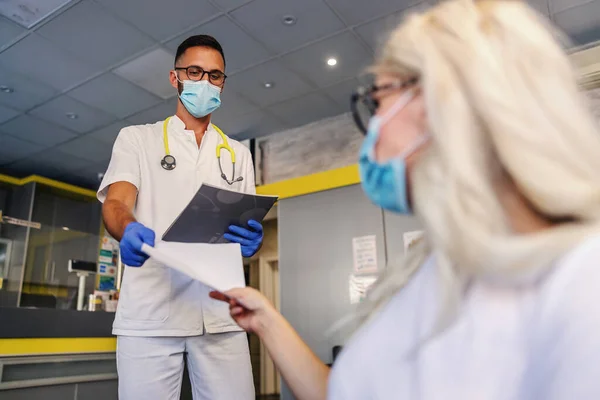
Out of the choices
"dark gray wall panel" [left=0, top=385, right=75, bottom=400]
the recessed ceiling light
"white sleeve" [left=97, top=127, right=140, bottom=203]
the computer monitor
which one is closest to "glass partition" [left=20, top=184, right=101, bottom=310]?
the computer monitor

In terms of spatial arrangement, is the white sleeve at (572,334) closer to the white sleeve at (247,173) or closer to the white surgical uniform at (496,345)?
the white surgical uniform at (496,345)

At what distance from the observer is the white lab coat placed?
133 centimetres

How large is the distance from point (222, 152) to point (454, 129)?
1112mm

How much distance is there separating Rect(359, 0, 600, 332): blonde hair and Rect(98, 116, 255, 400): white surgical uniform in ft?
3.00

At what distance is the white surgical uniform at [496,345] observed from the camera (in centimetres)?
45

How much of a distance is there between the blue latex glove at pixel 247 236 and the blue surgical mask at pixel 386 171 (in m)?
0.60

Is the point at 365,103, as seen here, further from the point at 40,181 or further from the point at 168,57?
the point at 40,181

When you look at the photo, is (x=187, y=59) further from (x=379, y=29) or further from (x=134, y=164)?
(x=379, y=29)

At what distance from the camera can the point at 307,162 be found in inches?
190

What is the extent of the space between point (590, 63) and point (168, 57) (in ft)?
9.59

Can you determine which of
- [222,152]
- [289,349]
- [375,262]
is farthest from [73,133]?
[289,349]

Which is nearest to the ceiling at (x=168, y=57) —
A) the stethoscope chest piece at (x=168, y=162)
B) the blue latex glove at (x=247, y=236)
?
the stethoscope chest piece at (x=168, y=162)

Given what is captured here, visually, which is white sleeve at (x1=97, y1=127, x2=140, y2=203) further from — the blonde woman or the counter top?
the counter top

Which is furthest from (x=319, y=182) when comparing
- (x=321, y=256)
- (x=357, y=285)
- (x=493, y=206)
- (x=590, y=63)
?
(x=493, y=206)
